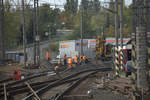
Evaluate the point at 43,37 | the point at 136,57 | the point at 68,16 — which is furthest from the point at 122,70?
the point at 68,16

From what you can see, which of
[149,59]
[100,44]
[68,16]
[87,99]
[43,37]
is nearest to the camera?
[149,59]

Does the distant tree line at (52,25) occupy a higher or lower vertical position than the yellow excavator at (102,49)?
higher

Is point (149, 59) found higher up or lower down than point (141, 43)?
lower down

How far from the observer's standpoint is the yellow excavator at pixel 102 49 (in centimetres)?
3034

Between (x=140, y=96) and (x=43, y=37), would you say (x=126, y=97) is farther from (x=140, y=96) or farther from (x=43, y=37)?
(x=43, y=37)

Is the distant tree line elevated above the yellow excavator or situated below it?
above

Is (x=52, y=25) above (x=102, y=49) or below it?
above

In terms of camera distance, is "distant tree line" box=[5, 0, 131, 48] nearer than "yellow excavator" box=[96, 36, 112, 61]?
No

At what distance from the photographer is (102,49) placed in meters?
30.8

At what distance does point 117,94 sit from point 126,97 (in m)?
0.80

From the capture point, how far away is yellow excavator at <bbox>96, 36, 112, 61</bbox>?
30344 mm

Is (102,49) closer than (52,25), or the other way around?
(102,49)

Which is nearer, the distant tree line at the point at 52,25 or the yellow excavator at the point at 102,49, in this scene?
the yellow excavator at the point at 102,49

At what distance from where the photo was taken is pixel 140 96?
307 inches
